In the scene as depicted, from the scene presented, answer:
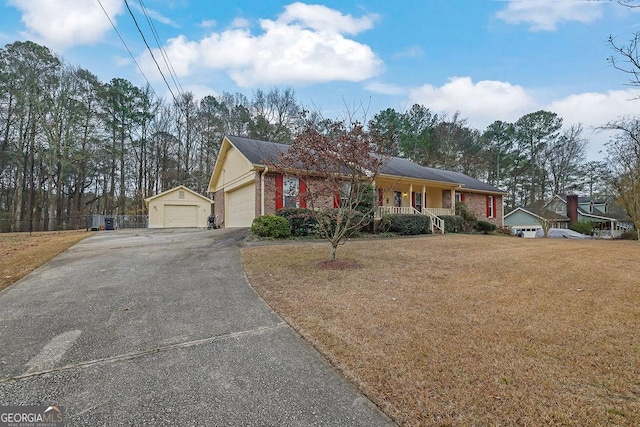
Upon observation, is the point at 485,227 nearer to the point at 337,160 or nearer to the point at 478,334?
the point at 337,160

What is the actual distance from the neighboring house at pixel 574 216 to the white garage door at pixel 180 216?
91.9 ft

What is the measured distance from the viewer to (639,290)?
5.02m

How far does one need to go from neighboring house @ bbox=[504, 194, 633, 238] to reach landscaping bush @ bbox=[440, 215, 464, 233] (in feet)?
42.3

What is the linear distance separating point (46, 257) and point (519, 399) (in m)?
10.7

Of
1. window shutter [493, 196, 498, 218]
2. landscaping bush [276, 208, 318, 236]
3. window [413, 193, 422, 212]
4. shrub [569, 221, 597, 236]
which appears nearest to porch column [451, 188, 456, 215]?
window [413, 193, 422, 212]

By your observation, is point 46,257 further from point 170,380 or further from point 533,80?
point 533,80

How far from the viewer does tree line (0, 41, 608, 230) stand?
23.8 metres

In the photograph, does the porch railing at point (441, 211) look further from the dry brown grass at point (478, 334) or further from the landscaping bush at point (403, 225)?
the dry brown grass at point (478, 334)

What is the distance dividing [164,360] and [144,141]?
32.3 metres

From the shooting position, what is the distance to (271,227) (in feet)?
37.2

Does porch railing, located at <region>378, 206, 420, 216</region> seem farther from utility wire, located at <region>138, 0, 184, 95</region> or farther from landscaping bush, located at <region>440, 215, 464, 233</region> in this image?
utility wire, located at <region>138, 0, 184, 95</region>

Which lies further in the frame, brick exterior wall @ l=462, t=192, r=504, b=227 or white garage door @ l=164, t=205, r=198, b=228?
white garage door @ l=164, t=205, r=198, b=228

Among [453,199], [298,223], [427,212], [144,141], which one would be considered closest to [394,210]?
[427,212]

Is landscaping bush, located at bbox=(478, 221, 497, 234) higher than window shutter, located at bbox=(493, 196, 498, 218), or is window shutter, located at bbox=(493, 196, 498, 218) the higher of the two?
window shutter, located at bbox=(493, 196, 498, 218)
